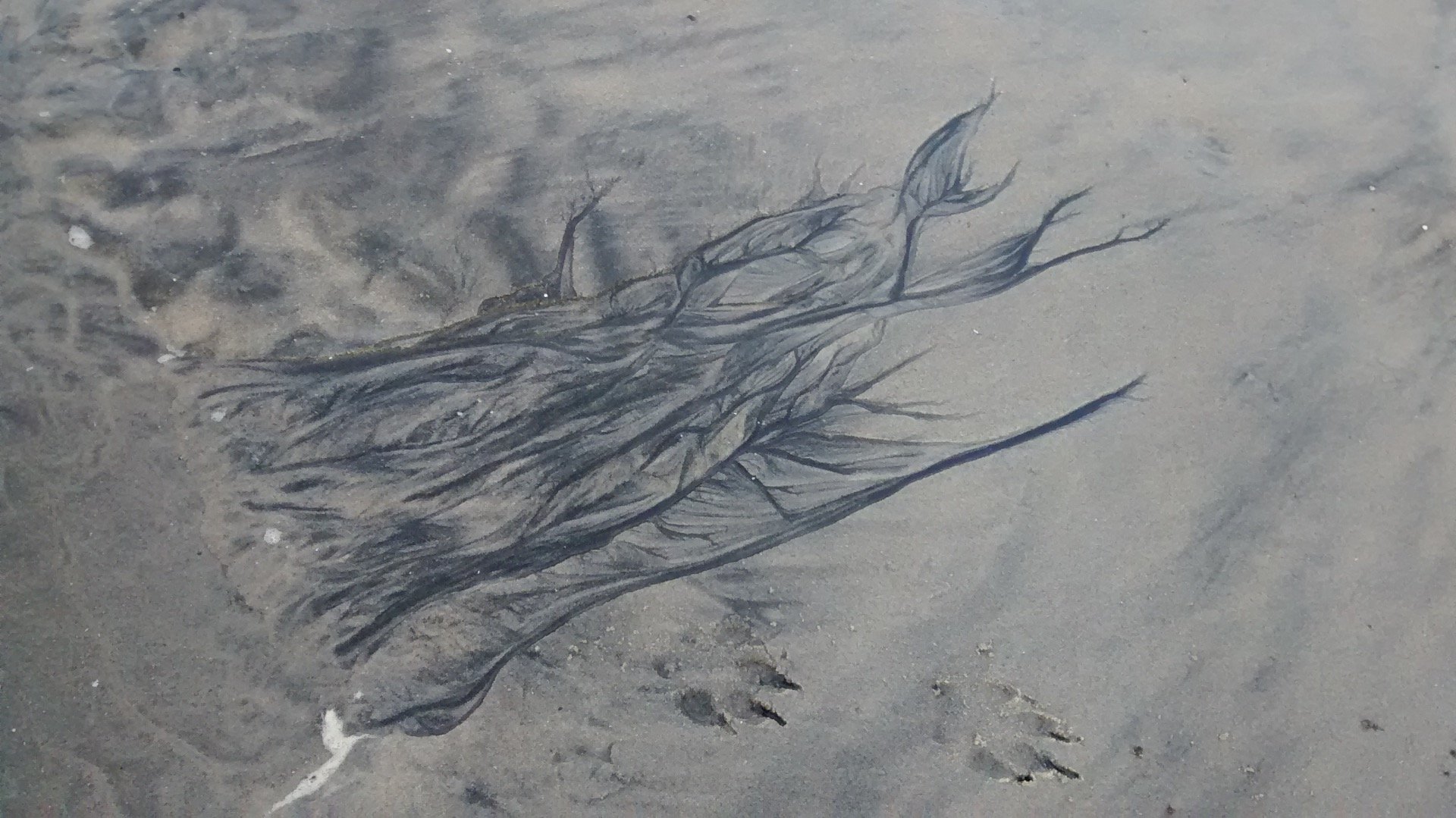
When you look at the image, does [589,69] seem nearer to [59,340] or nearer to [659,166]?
[659,166]

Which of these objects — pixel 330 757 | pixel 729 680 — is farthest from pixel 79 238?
Result: pixel 729 680

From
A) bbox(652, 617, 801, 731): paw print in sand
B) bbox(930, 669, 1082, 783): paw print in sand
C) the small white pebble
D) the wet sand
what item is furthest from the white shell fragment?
the small white pebble

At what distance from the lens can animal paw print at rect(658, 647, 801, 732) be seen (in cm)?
249

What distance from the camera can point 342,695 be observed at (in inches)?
99.0

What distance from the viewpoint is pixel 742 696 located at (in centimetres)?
252

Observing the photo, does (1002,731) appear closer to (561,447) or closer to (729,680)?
(729,680)

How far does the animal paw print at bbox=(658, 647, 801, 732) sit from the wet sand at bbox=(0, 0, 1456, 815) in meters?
0.01

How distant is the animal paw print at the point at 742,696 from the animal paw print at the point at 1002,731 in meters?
0.43

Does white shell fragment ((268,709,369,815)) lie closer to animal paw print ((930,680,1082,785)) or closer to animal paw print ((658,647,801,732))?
animal paw print ((658,647,801,732))

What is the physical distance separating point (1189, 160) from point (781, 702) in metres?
2.63

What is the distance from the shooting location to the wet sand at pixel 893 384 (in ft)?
8.11

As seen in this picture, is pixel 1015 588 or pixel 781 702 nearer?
pixel 781 702

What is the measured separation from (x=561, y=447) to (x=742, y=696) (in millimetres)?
966

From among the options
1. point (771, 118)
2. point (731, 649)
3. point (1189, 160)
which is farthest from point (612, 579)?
point (1189, 160)
